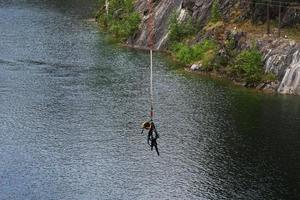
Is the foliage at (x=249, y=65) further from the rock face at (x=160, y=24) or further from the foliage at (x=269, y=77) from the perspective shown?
the rock face at (x=160, y=24)

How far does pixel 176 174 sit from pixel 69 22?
283 ft

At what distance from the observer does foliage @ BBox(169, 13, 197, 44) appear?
11250cm

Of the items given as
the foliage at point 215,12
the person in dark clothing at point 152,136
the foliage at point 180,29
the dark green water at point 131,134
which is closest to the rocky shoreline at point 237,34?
the foliage at point 215,12

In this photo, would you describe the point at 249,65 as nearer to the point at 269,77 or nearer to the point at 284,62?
the point at 269,77

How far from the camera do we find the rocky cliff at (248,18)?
90.9 metres

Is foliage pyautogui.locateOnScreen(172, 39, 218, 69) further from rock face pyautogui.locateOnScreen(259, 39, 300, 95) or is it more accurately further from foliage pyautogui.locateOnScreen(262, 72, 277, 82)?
foliage pyautogui.locateOnScreen(262, 72, 277, 82)

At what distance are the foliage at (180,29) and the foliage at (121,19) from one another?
1039cm

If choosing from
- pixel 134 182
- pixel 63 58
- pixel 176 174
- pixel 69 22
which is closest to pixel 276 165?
pixel 176 174

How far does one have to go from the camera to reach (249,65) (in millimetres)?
93188

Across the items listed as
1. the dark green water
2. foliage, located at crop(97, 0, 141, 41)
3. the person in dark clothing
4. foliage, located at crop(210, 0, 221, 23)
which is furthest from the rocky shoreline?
the person in dark clothing

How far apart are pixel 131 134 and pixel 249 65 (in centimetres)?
2564

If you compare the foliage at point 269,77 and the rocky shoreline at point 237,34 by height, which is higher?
the rocky shoreline at point 237,34

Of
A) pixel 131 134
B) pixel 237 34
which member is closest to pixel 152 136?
pixel 131 134

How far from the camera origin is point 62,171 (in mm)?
66500
